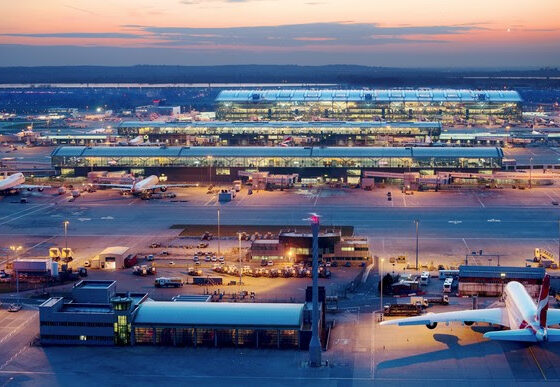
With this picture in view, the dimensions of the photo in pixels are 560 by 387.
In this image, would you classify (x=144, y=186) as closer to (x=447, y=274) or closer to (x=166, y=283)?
(x=166, y=283)

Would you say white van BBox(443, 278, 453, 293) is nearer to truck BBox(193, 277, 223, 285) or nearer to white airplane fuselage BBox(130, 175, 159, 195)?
truck BBox(193, 277, 223, 285)

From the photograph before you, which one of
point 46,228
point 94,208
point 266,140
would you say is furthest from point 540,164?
point 46,228

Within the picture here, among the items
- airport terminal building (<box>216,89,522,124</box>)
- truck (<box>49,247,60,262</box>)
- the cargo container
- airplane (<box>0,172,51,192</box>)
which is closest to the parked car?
the cargo container

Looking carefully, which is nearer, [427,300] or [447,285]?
[427,300]

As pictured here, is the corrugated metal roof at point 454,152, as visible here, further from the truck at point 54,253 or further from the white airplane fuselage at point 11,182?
the truck at point 54,253

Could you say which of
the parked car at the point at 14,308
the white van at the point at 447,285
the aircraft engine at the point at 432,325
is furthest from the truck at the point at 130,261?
the aircraft engine at the point at 432,325

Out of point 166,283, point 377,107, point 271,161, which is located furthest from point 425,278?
point 377,107
